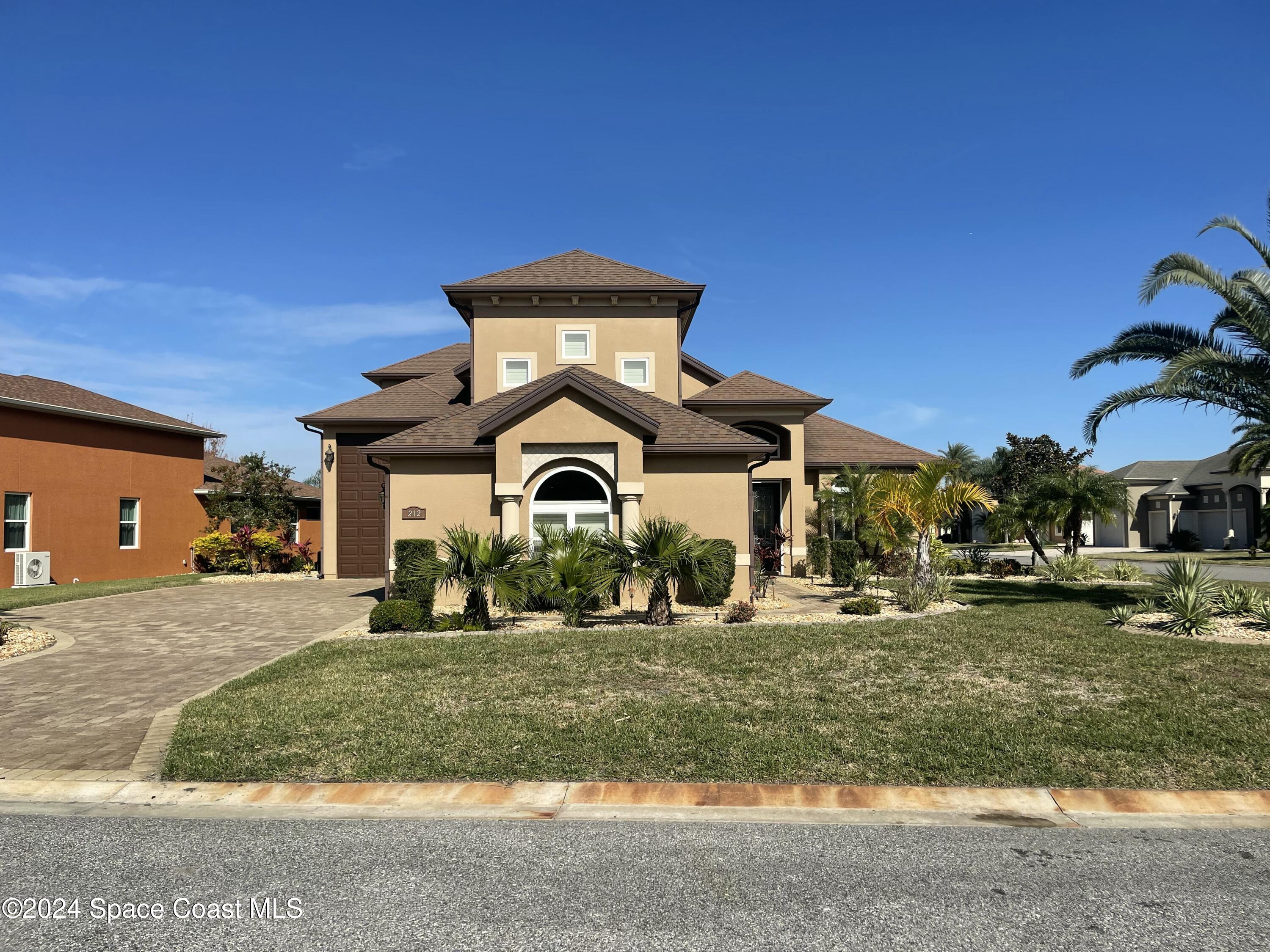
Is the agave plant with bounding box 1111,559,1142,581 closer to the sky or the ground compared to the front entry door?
closer to the ground

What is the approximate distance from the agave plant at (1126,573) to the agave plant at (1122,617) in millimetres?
9449

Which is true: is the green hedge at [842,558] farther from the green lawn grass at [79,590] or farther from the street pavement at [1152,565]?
the green lawn grass at [79,590]

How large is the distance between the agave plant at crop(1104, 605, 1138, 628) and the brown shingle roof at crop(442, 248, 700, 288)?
12.3 metres

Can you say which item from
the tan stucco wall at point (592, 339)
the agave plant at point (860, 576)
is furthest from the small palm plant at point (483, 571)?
the agave plant at point (860, 576)

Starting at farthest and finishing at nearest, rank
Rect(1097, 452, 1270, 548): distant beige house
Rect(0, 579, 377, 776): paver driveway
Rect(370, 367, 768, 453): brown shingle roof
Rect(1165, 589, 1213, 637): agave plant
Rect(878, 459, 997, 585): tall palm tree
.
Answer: Rect(1097, 452, 1270, 548): distant beige house < Rect(878, 459, 997, 585): tall palm tree < Rect(370, 367, 768, 453): brown shingle roof < Rect(1165, 589, 1213, 637): agave plant < Rect(0, 579, 377, 776): paver driveway

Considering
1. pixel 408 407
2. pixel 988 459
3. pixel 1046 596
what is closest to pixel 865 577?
pixel 1046 596

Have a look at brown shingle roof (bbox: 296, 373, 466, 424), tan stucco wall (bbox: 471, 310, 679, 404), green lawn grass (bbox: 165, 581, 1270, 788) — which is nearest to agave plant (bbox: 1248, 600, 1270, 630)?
green lawn grass (bbox: 165, 581, 1270, 788)

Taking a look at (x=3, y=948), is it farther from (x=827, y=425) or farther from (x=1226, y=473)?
(x=1226, y=473)

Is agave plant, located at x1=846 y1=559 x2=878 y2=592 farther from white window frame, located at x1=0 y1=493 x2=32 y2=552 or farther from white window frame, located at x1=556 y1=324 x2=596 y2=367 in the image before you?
white window frame, located at x1=0 y1=493 x2=32 y2=552

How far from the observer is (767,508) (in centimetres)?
2427

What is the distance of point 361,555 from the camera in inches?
932

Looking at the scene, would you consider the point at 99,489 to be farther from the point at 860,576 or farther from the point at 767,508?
the point at 860,576

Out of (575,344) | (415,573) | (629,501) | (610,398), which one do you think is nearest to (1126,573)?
(629,501)

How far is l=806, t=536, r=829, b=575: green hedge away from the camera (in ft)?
73.8
